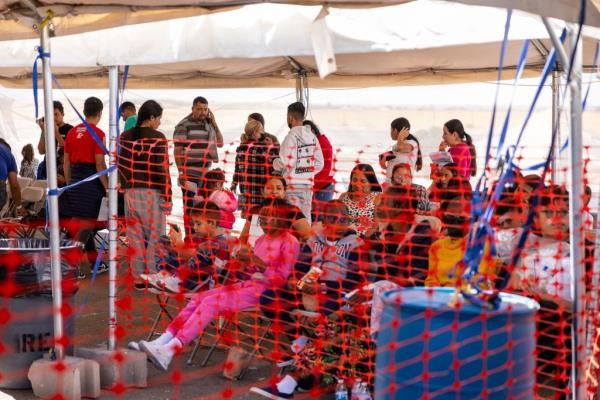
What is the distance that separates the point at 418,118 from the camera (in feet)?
66.2

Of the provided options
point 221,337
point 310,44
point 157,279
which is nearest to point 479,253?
point 221,337

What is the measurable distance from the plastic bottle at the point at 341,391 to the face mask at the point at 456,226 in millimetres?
1050

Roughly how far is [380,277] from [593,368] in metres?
1.44

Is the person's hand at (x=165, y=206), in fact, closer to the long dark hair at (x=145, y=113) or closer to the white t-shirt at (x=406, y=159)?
the long dark hair at (x=145, y=113)

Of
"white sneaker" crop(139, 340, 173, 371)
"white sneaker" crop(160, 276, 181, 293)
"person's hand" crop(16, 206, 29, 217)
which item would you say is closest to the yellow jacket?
"white sneaker" crop(139, 340, 173, 371)

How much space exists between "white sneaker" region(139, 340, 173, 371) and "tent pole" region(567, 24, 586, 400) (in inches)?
103

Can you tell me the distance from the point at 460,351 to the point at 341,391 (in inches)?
71.7

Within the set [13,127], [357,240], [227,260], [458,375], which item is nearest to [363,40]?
[357,240]

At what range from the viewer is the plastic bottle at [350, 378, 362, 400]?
5.05 m

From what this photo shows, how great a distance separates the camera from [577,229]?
4.04m

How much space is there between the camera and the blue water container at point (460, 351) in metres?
3.38

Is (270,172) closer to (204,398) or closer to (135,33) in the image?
(135,33)

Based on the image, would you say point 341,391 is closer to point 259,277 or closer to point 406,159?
point 259,277

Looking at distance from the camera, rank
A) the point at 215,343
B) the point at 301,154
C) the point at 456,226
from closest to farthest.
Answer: the point at 456,226 → the point at 215,343 → the point at 301,154
